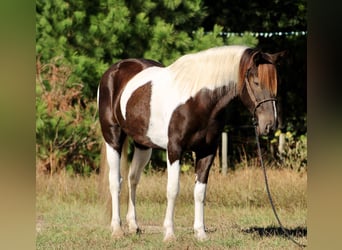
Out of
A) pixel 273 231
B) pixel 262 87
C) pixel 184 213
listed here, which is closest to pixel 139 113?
pixel 262 87

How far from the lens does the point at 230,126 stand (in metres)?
15.2

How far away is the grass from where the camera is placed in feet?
20.1

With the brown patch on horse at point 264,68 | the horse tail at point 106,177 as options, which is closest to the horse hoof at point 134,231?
the horse tail at point 106,177

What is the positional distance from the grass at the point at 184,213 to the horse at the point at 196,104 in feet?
0.97

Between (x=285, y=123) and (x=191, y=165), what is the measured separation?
11.1 ft

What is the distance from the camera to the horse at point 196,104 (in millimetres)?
5863

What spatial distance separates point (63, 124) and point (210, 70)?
601 cm

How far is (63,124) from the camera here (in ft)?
38.5

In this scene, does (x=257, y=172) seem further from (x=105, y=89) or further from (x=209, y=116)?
(x=209, y=116)

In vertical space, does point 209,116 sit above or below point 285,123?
above

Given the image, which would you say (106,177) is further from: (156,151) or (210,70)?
(156,151)

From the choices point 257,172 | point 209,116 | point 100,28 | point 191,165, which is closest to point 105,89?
point 209,116

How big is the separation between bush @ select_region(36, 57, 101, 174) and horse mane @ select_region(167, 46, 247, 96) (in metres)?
5.56

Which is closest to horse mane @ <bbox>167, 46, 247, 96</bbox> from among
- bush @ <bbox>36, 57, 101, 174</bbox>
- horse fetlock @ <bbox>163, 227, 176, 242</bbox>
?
horse fetlock @ <bbox>163, 227, 176, 242</bbox>
